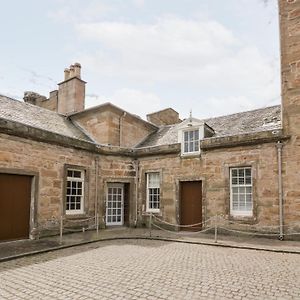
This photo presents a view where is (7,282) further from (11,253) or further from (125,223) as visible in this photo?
(125,223)

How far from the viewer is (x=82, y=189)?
14.2 m

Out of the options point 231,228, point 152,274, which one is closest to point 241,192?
point 231,228

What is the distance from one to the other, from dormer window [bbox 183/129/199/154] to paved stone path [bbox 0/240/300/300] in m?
5.95

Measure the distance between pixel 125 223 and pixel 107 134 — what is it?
498 cm

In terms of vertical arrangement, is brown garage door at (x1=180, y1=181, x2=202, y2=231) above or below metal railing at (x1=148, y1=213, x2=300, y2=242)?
above

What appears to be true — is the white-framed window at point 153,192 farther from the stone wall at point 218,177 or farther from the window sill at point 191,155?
the window sill at point 191,155

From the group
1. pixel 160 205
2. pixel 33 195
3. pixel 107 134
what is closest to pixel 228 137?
pixel 160 205

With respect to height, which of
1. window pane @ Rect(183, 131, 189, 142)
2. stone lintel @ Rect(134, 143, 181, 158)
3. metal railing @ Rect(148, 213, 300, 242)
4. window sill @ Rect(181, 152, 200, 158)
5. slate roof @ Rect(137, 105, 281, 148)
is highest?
slate roof @ Rect(137, 105, 281, 148)

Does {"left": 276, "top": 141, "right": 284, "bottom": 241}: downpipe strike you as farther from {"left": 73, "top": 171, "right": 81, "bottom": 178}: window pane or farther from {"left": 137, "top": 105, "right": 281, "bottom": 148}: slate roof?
{"left": 73, "top": 171, "right": 81, "bottom": 178}: window pane

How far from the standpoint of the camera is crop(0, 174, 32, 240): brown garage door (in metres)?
10.7

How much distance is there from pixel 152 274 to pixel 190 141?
347 inches

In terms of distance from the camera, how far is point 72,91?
63.8 ft

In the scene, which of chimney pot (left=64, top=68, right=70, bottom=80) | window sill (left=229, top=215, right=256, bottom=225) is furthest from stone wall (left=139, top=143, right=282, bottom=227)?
chimney pot (left=64, top=68, right=70, bottom=80)

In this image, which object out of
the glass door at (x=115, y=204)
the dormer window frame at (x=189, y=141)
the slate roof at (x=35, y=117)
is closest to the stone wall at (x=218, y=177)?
the dormer window frame at (x=189, y=141)
